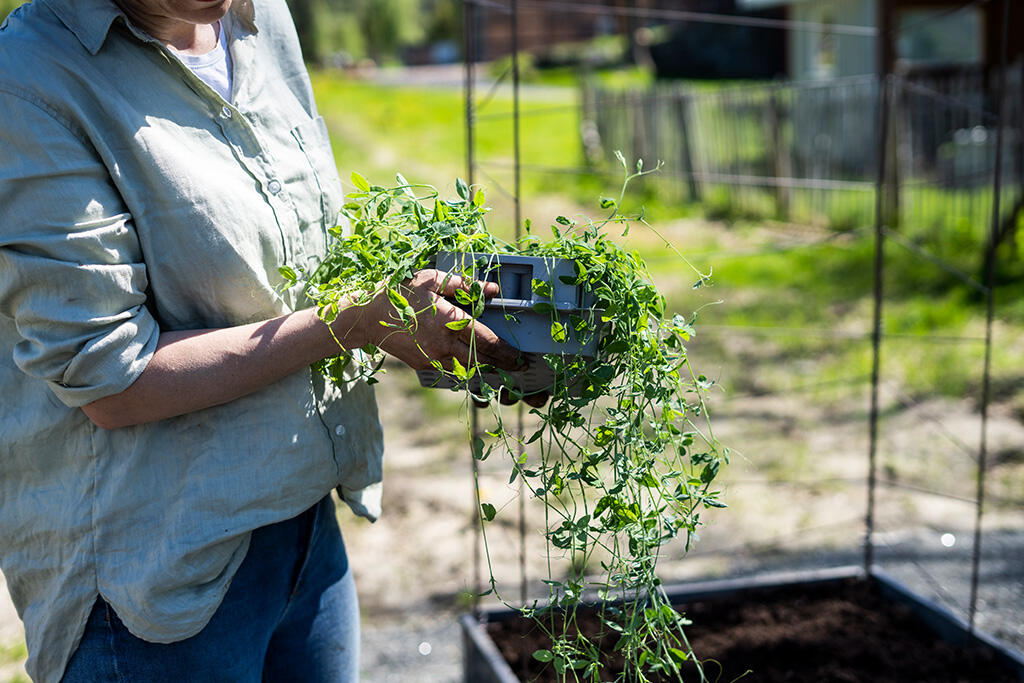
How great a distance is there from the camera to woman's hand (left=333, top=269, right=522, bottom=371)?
4.27 feet

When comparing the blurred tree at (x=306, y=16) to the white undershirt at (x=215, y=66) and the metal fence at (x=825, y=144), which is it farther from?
the white undershirt at (x=215, y=66)

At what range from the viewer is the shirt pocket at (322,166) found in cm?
150

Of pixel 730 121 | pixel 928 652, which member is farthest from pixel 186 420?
pixel 730 121

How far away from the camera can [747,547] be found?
3.48m

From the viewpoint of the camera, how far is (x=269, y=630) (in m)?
1.46

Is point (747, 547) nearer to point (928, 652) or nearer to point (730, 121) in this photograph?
point (928, 652)

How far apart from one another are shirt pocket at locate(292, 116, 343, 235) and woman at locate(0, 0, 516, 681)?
0.04 m

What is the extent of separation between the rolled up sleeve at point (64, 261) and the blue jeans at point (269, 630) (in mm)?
326

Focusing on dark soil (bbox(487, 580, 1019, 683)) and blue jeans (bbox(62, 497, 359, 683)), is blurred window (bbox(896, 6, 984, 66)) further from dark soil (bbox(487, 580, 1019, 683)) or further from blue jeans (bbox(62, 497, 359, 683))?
blue jeans (bbox(62, 497, 359, 683))

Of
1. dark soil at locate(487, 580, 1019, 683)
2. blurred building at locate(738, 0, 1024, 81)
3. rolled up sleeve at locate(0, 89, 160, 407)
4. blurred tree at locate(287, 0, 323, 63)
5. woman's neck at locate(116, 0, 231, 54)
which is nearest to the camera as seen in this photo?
rolled up sleeve at locate(0, 89, 160, 407)

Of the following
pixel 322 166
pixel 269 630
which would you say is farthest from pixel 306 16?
pixel 269 630

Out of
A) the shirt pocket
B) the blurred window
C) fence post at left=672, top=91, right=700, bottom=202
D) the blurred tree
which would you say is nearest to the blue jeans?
the shirt pocket

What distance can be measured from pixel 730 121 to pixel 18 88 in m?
8.22

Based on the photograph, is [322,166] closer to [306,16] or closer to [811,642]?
[811,642]
